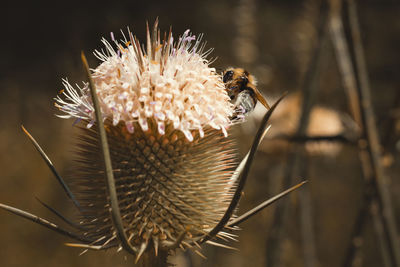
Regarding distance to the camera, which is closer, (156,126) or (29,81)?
(156,126)

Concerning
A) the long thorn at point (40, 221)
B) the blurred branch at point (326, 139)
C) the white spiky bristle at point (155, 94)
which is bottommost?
the long thorn at point (40, 221)

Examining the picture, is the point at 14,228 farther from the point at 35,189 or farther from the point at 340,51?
the point at 340,51

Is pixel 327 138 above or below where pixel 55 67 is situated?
below

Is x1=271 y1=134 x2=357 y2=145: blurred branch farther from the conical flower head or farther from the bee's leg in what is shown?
the conical flower head

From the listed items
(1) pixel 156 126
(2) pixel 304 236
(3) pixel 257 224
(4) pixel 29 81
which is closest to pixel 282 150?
(2) pixel 304 236

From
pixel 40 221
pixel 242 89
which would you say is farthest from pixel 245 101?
pixel 40 221

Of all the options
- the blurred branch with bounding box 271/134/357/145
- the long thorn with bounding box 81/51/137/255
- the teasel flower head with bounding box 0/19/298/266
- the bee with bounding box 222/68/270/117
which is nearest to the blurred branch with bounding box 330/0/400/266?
the blurred branch with bounding box 271/134/357/145

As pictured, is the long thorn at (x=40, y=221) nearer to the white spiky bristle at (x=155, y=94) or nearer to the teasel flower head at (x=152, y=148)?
the teasel flower head at (x=152, y=148)

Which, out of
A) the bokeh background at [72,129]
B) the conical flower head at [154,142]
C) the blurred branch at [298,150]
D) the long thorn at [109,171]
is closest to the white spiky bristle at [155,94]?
the conical flower head at [154,142]
